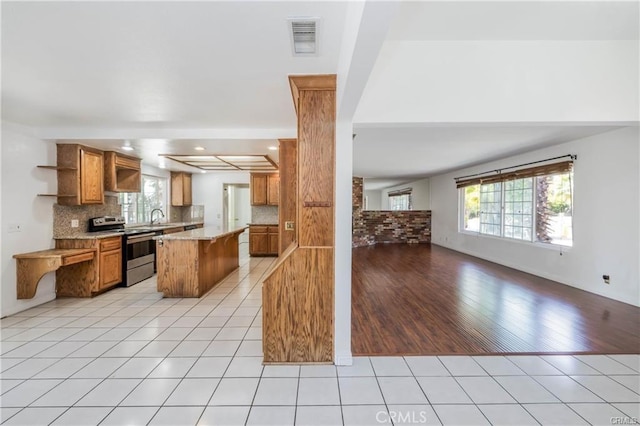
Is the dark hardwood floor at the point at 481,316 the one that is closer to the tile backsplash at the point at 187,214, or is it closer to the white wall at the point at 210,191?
the white wall at the point at 210,191

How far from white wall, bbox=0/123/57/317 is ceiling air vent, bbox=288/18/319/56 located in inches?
153

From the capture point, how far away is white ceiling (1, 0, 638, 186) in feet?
5.16

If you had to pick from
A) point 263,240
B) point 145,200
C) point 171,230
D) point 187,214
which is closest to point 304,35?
point 171,230

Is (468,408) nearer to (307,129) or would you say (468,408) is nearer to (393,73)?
(307,129)

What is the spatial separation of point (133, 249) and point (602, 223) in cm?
701

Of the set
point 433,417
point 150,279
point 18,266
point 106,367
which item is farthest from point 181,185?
point 433,417

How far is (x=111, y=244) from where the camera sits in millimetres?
4227

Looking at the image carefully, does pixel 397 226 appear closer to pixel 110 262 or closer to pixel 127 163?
pixel 127 163

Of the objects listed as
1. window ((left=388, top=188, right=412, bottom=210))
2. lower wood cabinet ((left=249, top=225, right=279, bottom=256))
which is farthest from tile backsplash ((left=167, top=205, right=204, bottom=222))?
window ((left=388, top=188, right=412, bottom=210))

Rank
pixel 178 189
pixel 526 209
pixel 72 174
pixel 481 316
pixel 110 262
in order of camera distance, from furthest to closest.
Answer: pixel 178 189
pixel 526 209
pixel 110 262
pixel 72 174
pixel 481 316

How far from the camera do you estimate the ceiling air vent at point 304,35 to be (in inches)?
64.0

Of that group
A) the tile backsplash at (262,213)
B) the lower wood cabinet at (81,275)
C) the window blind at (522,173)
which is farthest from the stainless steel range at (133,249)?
the window blind at (522,173)

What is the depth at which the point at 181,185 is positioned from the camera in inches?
275

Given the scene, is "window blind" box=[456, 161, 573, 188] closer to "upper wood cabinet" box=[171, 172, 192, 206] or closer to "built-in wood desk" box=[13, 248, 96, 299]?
"upper wood cabinet" box=[171, 172, 192, 206]
